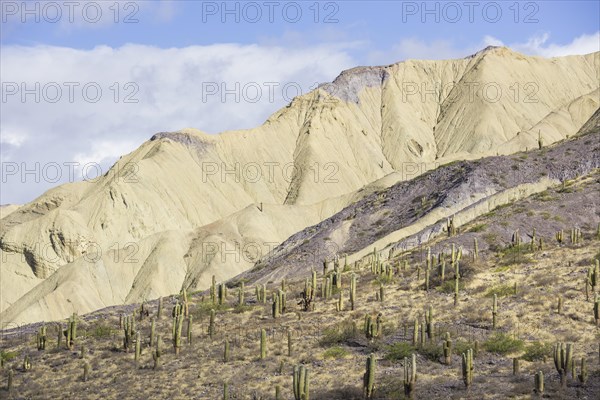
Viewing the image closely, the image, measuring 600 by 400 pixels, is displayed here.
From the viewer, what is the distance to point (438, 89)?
502 ft

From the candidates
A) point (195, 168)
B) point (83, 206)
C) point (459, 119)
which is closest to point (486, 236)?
point (83, 206)

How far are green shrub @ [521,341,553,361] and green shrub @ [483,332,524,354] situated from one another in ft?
1.40

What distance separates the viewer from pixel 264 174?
125000mm

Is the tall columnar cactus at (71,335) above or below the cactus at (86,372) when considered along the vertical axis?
above

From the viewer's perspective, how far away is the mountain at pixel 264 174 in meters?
88.2

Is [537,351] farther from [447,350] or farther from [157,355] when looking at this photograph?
[157,355]

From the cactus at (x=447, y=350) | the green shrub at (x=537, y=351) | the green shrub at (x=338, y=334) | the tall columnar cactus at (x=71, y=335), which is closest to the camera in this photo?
the green shrub at (x=537, y=351)

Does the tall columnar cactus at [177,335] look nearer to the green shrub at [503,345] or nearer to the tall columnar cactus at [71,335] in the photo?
the tall columnar cactus at [71,335]

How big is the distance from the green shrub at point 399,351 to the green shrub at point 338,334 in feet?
7.35

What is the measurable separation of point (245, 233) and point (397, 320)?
184ft

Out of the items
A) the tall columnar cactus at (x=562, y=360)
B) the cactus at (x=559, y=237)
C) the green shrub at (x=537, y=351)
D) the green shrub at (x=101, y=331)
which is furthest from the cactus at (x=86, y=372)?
the cactus at (x=559, y=237)

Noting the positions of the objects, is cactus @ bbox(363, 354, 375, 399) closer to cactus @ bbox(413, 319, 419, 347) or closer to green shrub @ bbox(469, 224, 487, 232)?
cactus @ bbox(413, 319, 419, 347)

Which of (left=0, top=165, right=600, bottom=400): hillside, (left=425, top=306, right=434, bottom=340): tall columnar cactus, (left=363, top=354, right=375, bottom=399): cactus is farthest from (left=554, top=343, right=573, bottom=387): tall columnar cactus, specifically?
(left=425, top=306, right=434, bottom=340): tall columnar cactus

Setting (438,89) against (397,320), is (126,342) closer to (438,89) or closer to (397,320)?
(397,320)
